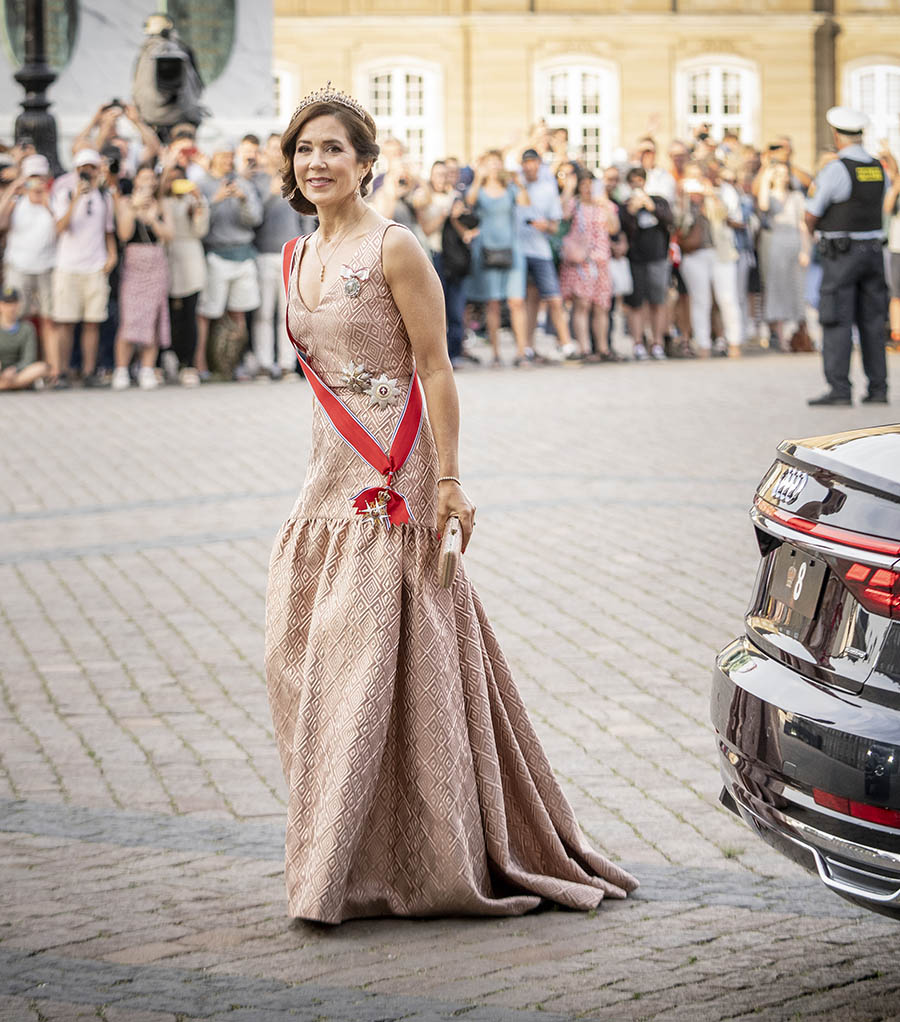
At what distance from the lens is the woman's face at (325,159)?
14.5ft

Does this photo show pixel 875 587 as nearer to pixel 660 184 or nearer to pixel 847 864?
pixel 847 864

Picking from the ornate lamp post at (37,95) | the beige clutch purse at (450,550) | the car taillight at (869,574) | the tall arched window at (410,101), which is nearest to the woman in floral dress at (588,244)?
the ornate lamp post at (37,95)

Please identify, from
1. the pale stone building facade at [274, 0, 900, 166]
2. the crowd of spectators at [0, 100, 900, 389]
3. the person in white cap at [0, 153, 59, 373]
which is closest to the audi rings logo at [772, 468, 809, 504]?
the crowd of spectators at [0, 100, 900, 389]

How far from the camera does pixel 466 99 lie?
1662 inches

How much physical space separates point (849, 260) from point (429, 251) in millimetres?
5375

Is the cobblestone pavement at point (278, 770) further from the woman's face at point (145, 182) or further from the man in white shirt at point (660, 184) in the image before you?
the man in white shirt at point (660, 184)

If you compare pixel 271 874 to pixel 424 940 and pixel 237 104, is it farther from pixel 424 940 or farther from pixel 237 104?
pixel 237 104

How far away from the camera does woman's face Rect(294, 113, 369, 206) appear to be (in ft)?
14.5

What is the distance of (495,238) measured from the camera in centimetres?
1894

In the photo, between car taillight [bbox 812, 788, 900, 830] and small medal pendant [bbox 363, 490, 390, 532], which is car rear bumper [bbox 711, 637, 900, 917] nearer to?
car taillight [bbox 812, 788, 900, 830]

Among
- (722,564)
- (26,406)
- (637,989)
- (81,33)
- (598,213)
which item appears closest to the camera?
(637,989)

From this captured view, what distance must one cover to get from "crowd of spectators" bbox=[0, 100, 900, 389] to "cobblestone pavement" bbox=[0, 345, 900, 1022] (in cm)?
462

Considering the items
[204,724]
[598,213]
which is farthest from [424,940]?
[598,213]

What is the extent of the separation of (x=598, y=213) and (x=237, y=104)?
527 centimetres
